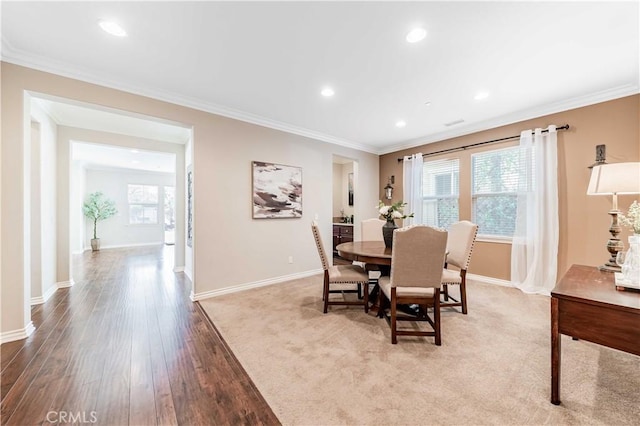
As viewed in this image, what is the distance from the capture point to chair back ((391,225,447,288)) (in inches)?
84.7

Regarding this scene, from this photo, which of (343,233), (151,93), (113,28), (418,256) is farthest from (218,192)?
(343,233)

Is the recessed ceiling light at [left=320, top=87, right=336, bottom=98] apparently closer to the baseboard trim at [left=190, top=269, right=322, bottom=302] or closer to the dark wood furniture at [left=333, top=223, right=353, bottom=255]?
the baseboard trim at [left=190, top=269, right=322, bottom=302]

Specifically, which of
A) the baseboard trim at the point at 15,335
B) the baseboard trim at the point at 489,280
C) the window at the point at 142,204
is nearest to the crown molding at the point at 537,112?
the baseboard trim at the point at 489,280

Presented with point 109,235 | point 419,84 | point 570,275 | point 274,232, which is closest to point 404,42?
point 419,84

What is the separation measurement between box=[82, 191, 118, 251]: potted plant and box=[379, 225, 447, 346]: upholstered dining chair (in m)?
8.93

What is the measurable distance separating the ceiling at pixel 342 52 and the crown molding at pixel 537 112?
0.05ft

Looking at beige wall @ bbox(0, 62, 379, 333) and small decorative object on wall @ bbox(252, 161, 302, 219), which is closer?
beige wall @ bbox(0, 62, 379, 333)

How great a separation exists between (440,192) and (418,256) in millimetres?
3093

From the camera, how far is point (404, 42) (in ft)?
6.95

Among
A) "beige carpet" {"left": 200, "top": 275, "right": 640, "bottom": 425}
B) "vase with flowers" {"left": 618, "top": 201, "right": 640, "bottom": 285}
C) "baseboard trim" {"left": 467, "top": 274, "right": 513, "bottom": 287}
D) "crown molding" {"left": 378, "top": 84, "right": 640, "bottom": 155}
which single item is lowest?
"beige carpet" {"left": 200, "top": 275, "right": 640, "bottom": 425}

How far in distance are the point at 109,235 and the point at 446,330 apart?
982 cm

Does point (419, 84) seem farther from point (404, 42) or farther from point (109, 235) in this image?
point (109, 235)

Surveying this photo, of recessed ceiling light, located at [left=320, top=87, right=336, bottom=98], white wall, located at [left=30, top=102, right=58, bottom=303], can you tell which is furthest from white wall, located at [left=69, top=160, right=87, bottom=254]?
recessed ceiling light, located at [left=320, top=87, right=336, bottom=98]

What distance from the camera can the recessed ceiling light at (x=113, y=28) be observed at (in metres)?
1.90
